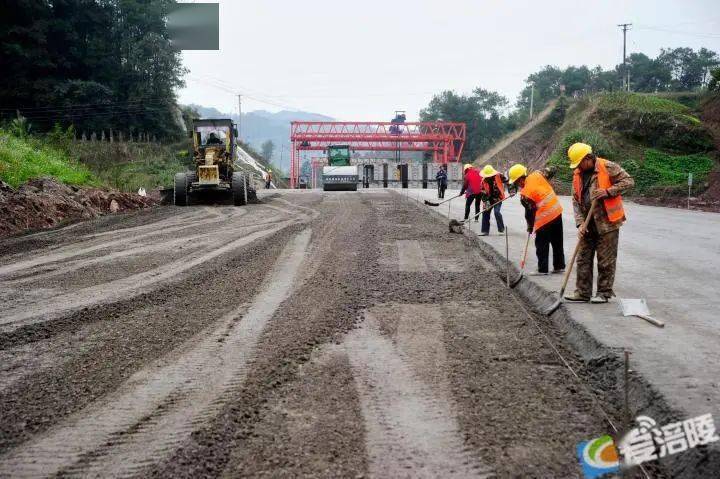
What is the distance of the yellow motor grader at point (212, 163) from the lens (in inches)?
856

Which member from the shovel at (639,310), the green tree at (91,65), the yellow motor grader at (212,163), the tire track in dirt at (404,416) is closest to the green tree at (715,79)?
the yellow motor grader at (212,163)

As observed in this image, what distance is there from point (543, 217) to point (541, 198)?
290mm

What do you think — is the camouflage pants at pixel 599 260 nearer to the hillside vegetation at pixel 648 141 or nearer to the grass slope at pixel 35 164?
the grass slope at pixel 35 164

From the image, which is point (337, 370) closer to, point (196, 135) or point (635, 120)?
point (196, 135)

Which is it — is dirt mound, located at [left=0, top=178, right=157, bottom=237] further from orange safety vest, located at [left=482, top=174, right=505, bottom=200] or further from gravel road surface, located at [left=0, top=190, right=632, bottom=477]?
orange safety vest, located at [left=482, top=174, right=505, bottom=200]

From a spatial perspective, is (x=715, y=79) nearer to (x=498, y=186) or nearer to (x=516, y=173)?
(x=498, y=186)

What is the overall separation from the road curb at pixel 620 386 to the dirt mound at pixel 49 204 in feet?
41.3

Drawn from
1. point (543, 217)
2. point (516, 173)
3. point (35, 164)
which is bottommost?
point (543, 217)

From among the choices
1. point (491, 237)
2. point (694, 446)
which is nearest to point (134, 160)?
point (491, 237)

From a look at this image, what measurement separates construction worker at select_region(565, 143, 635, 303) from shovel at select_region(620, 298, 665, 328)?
73 cm

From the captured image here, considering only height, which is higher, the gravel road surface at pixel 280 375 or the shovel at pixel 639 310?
the shovel at pixel 639 310

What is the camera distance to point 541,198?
886 centimetres

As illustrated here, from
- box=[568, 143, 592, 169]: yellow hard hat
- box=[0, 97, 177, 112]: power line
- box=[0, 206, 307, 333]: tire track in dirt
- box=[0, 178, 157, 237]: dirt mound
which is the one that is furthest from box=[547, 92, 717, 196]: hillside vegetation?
box=[0, 97, 177, 112]: power line

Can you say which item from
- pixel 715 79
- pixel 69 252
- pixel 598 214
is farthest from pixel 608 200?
pixel 715 79
